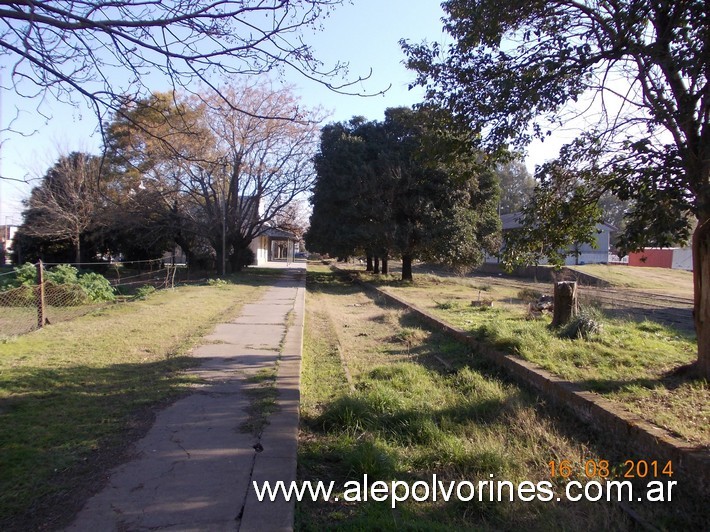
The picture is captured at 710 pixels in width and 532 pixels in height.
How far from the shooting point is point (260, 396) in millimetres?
6281

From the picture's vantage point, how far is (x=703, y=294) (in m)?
6.03

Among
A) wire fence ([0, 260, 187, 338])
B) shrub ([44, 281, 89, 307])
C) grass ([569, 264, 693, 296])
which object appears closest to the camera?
wire fence ([0, 260, 187, 338])

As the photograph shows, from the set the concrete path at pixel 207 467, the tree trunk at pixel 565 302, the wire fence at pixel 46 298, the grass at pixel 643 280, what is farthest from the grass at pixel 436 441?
the grass at pixel 643 280

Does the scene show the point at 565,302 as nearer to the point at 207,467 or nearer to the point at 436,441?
the point at 436,441

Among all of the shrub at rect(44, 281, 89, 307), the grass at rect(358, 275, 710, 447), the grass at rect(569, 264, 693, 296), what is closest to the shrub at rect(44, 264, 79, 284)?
the shrub at rect(44, 281, 89, 307)

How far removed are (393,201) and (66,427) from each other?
22.3 m

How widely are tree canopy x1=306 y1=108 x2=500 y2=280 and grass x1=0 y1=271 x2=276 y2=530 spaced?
50.7 ft

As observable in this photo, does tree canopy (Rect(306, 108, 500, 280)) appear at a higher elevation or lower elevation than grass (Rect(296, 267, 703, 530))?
higher

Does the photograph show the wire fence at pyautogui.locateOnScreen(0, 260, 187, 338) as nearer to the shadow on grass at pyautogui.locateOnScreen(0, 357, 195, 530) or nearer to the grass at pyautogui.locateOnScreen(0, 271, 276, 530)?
the grass at pyautogui.locateOnScreen(0, 271, 276, 530)

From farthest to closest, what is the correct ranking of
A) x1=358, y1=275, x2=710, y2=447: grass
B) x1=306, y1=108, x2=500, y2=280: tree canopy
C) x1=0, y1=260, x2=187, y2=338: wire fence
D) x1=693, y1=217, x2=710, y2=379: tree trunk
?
x1=306, y1=108, x2=500, y2=280: tree canopy, x1=0, y1=260, x2=187, y2=338: wire fence, x1=693, y1=217, x2=710, y2=379: tree trunk, x1=358, y1=275, x2=710, y2=447: grass

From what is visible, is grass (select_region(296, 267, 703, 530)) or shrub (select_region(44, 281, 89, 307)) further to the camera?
shrub (select_region(44, 281, 89, 307))

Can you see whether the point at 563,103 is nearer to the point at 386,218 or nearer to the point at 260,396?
the point at 260,396

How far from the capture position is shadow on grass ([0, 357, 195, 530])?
3546 mm

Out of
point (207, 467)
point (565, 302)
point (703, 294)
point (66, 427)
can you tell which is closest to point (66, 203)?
point (565, 302)
